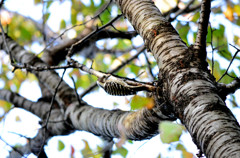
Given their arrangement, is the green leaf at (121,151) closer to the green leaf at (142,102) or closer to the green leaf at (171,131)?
the green leaf at (142,102)

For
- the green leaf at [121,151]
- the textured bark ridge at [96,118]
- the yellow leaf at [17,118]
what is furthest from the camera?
the yellow leaf at [17,118]

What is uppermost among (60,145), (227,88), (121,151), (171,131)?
(60,145)

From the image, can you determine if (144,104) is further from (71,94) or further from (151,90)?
(71,94)

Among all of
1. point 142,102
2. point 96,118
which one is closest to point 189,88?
point 142,102

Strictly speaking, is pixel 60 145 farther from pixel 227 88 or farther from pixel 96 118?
pixel 227 88

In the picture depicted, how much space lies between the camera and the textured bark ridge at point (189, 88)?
2.72 ft

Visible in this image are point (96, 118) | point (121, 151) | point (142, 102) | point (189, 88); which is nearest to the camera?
point (189, 88)

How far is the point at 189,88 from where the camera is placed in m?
0.99

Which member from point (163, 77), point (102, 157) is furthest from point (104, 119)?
point (102, 157)

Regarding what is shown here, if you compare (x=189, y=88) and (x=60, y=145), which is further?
(x=60, y=145)

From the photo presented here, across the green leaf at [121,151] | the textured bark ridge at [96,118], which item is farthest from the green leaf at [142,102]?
the green leaf at [121,151]

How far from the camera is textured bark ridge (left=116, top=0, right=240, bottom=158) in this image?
83cm

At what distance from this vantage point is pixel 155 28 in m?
1.27

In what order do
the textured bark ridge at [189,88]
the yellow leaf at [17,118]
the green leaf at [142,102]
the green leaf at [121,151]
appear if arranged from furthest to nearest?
the yellow leaf at [17,118] < the green leaf at [121,151] < the green leaf at [142,102] < the textured bark ridge at [189,88]
